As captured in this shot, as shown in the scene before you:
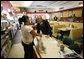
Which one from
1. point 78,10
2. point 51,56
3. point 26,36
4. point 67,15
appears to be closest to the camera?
Answer: point 51,56

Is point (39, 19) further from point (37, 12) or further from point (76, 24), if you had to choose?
point (37, 12)

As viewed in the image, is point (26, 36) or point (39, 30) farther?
point (39, 30)

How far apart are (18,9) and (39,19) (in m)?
8.13

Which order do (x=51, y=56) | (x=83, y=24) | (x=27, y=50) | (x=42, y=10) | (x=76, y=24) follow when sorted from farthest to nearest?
1. (x=42, y=10)
2. (x=76, y=24)
3. (x=83, y=24)
4. (x=27, y=50)
5. (x=51, y=56)

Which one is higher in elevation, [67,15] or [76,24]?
[67,15]

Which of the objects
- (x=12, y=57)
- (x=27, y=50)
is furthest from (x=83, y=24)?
(x=12, y=57)

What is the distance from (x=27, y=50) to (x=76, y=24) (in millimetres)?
4087

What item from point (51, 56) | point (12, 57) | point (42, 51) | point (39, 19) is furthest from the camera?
point (12, 57)

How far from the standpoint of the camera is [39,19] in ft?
8.97

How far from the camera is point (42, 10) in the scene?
11.9m

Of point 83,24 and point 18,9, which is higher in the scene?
point 18,9

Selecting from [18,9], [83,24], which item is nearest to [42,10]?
[18,9]

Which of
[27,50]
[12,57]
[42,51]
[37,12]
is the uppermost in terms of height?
[37,12]

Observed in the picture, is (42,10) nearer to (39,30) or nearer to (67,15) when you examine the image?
(67,15)
